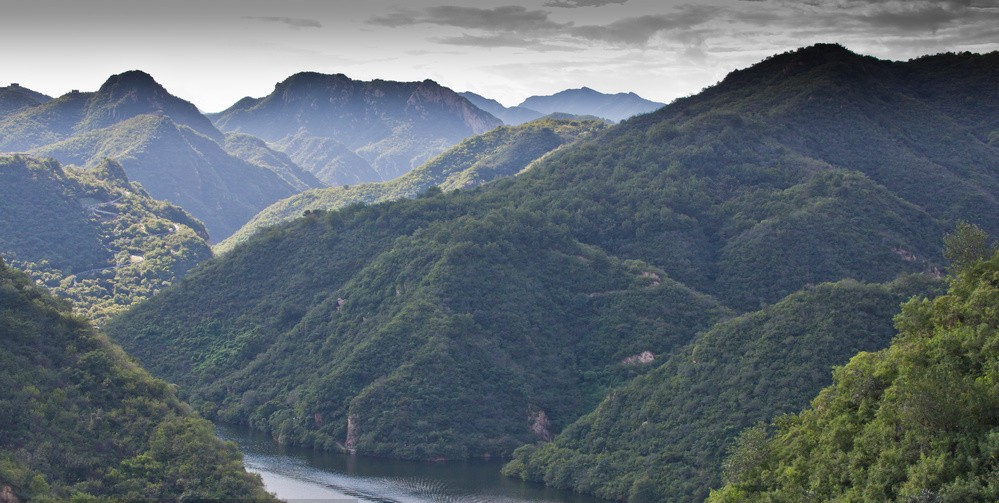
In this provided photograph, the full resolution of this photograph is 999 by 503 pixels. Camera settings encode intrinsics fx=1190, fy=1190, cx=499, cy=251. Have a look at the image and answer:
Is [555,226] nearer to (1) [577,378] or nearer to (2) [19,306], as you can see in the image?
(1) [577,378]

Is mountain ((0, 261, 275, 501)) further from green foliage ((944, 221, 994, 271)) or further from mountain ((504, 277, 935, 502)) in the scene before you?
green foliage ((944, 221, 994, 271))

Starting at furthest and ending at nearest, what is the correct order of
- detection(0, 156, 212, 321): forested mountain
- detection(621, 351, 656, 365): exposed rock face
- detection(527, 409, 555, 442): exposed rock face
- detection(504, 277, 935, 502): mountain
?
1. detection(0, 156, 212, 321): forested mountain
2. detection(621, 351, 656, 365): exposed rock face
3. detection(527, 409, 555, 442): exposed rock face
4. detection(504, 277, 935, 502): mountain

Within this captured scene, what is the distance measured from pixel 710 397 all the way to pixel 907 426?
3211 centimetres

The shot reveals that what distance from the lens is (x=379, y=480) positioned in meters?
77.6

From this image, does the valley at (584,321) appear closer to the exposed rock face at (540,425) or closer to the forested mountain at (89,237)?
the exposed rock face at (540,425)

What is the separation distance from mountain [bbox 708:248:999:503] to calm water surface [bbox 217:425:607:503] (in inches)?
794

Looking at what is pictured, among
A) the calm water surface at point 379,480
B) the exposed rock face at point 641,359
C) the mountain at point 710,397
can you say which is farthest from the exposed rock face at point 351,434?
the exposed rock face at point 641,359

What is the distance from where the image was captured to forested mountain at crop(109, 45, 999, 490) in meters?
90.8

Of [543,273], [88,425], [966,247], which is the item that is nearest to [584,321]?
[543,273]

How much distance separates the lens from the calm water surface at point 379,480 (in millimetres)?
72688

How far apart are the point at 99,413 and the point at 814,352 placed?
43.1 metres

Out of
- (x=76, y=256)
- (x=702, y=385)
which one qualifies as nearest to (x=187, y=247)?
(x=76, y=256)

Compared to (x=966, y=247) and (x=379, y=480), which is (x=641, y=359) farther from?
(x=966, y=247)

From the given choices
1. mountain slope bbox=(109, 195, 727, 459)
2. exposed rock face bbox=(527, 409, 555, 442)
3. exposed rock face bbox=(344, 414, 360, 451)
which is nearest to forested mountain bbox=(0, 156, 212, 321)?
mountain slope bbox=(109, 195, 727, 459)
